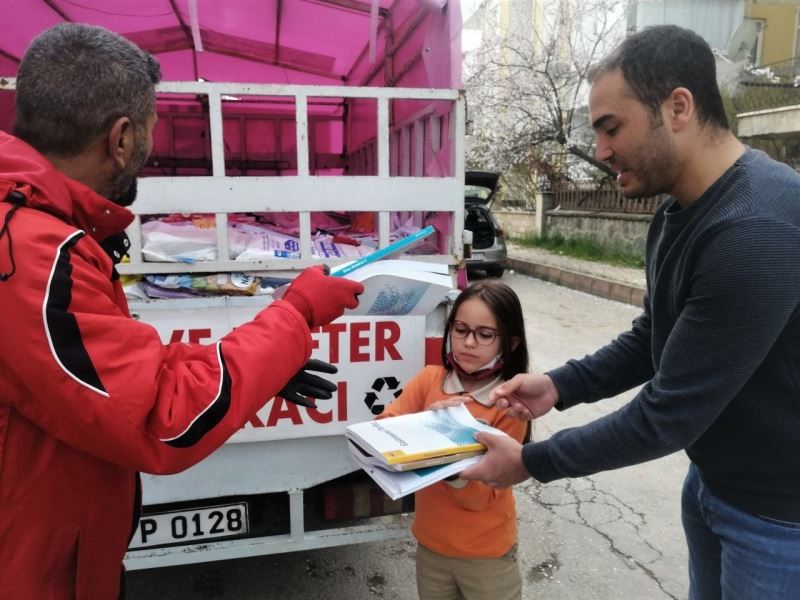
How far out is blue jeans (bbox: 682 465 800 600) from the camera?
4.51 ft

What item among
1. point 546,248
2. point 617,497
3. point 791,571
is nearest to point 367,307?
point 791,571

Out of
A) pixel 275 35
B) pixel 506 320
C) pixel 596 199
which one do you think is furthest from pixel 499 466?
pixel 596 199

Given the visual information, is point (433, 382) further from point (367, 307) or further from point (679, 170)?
point (679, 170)

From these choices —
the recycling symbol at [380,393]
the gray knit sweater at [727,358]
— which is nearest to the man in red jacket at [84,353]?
the gray knit sweater at [727,358]

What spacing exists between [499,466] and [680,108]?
93 cm

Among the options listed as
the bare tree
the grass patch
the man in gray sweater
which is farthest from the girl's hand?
the bare tree

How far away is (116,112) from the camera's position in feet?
4.11

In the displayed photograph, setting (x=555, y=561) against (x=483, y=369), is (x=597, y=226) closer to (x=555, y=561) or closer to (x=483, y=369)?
(x=555, y=561)

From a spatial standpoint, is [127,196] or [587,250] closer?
[127,196]

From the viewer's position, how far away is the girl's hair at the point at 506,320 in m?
2.03

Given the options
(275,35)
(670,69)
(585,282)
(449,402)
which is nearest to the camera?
(670,69)

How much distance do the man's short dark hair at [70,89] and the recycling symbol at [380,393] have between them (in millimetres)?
1273

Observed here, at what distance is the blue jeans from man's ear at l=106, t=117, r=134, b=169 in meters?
1.56

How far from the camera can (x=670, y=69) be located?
134cm
